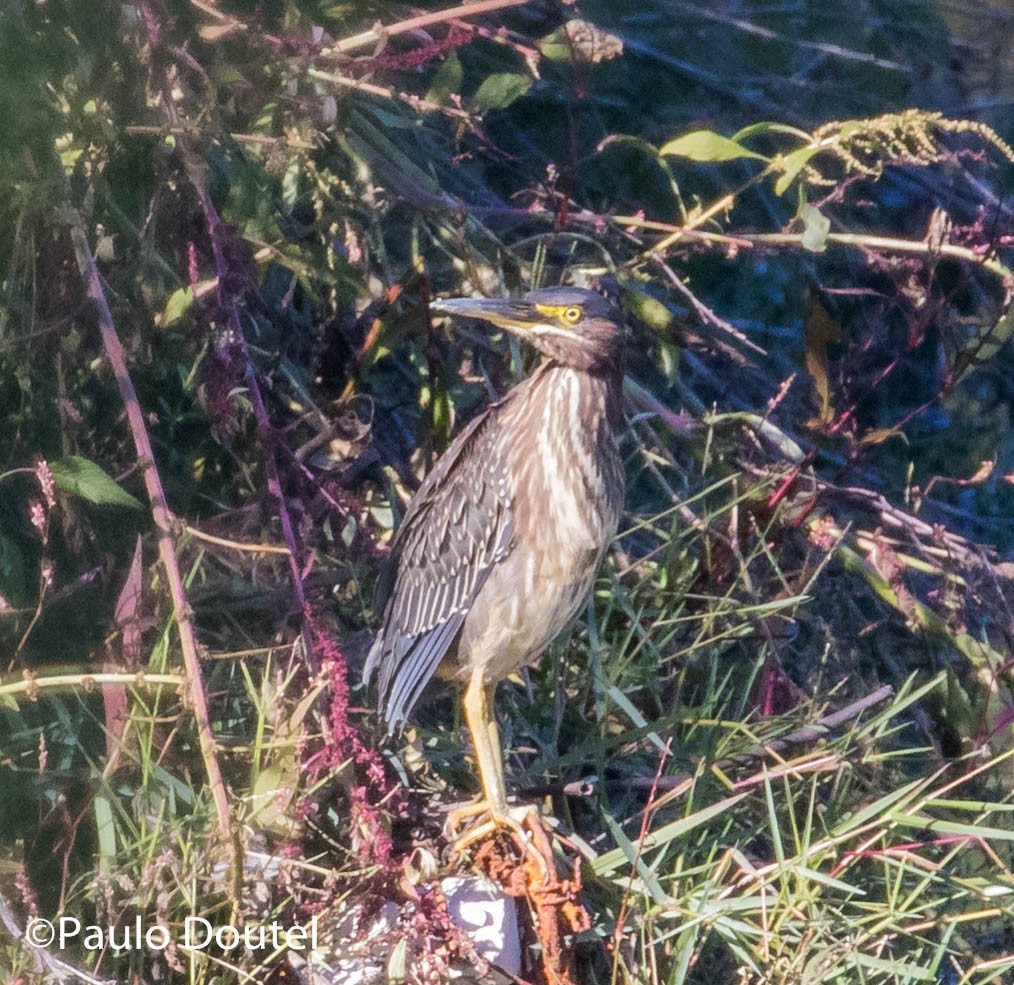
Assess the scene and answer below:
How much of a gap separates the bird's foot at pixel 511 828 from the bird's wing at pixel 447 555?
9.1 inches

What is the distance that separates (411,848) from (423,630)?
406 mm

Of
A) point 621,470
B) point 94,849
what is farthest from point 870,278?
point 94,849

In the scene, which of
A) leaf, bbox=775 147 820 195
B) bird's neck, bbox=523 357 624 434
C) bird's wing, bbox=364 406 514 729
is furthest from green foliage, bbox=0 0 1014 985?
bird's neck, bbox=523 357 624 434

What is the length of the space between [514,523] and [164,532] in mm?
670

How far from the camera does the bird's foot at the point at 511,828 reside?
2215mm

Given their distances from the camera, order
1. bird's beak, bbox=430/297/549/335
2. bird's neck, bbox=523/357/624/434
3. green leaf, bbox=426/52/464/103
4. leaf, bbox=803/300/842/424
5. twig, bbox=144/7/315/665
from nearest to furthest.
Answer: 1. twig, bbox=144/7/315/665
2. bird's beak, bbox=430/297/549/335
3. bird's neck, bbox=523/357/624/434
4. green leaf, bbox=426/52/464/103
5. leaf, bbox=803/300/842/424

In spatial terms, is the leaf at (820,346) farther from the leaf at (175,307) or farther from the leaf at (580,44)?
the leaf at (175,307)

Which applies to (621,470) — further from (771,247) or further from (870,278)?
(870,278)

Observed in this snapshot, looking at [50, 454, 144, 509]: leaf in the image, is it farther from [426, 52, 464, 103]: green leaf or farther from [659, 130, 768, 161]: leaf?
[659, 130, 768, 161]: leaf

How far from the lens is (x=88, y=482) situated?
2.17 metres

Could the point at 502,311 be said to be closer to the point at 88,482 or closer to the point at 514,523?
the point at 514,523

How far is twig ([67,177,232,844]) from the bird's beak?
535mm

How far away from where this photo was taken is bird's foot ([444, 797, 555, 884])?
7.27 ft

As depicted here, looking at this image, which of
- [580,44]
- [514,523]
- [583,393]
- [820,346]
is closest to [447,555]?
[514,523]
